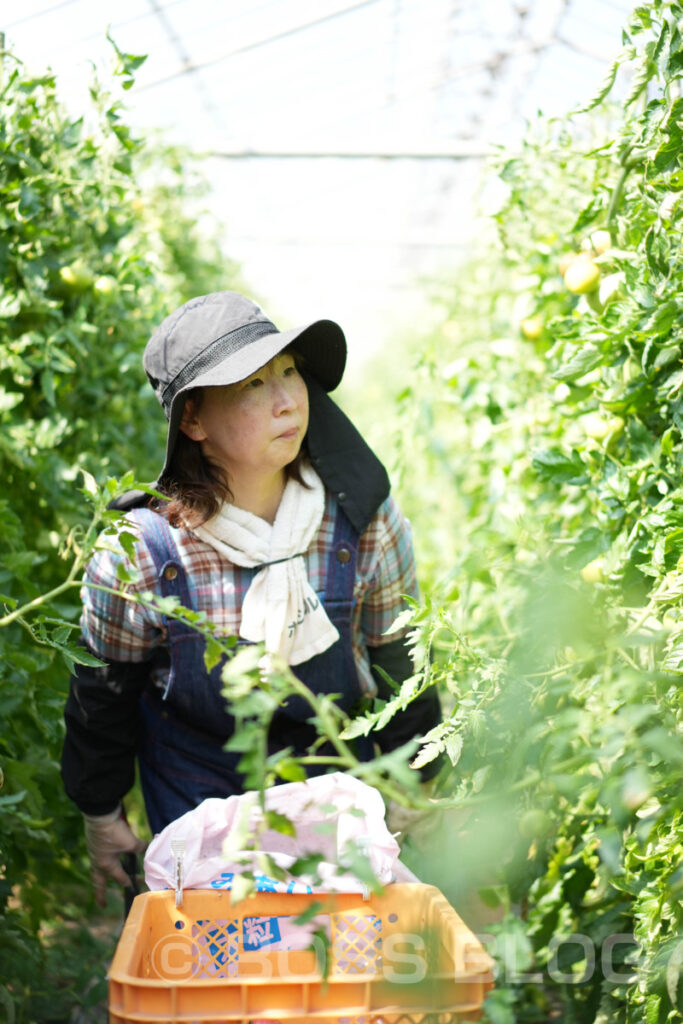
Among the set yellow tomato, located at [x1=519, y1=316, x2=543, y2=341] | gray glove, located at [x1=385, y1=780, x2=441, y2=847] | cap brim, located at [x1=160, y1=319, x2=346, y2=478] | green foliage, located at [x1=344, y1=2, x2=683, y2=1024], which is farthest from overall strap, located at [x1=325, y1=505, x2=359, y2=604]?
yellow tomato, located at [x1=519, y1=316, x2=543, y2=341]

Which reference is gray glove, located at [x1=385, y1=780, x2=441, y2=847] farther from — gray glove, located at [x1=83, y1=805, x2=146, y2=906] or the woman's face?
the woman's face

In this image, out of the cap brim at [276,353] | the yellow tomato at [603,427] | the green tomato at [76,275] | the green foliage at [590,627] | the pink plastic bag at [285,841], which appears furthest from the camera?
the green tomato at [76,275]

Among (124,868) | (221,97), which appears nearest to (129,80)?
(124,868)

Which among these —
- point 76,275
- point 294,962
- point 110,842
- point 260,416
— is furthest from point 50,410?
point 294,962

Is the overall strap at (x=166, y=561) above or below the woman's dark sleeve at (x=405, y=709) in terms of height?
above

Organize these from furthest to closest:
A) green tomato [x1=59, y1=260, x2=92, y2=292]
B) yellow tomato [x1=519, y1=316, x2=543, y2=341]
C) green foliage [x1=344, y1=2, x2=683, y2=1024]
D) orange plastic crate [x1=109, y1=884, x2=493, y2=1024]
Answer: yellow tomato [x1=519, y1=316, x2=543, y2=341]
green tomato [x1=59, y1=260, x2=92, y2=292]
green foliage [x1=344, y1=2, x2=683, y2=1024]
orange plastic crate [x1=109, y1=884, x2=493, y2=1024]

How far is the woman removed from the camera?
1.40 metres

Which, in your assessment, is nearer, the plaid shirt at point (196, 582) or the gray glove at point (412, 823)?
the plaid shirt at point (196, 582)

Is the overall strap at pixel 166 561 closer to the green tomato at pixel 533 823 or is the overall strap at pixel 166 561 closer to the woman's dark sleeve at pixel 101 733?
the woman's dark sleeve at pixel 101 733

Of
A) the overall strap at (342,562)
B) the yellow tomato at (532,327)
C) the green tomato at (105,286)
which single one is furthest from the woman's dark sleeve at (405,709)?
the green tomato at (105,286)

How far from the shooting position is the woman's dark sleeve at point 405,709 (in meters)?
1.60

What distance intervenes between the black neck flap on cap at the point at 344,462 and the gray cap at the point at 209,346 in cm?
14

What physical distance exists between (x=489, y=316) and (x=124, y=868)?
1.82 meters

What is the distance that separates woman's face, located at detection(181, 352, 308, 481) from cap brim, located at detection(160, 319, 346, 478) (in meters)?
0.04
